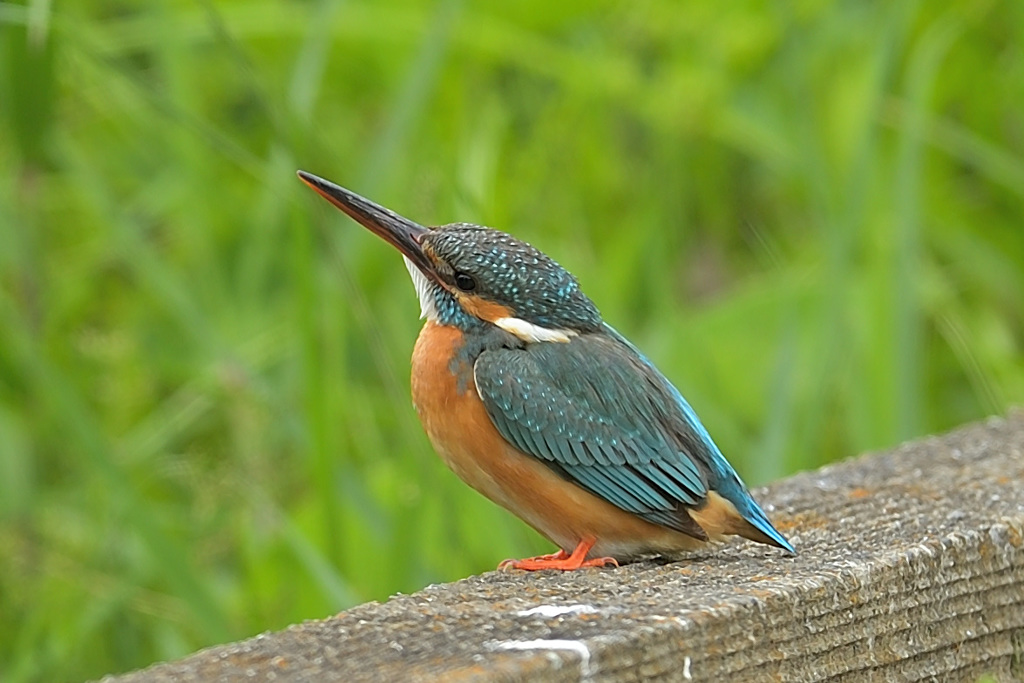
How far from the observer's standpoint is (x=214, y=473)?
436 cm

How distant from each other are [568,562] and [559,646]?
2.62 feet

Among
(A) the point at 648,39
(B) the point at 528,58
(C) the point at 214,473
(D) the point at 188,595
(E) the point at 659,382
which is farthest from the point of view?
(A) the point at 648,39

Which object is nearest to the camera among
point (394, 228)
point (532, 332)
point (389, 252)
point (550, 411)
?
point (550, 411)

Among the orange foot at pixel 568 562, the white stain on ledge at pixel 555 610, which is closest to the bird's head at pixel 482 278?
the orange foot at pixel 568 562

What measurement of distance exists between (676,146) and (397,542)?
225cm

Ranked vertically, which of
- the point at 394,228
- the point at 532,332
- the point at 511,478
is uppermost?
the point at 394,228

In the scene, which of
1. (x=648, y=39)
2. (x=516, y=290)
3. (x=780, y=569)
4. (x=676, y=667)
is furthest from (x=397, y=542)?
(x=648, y=39)

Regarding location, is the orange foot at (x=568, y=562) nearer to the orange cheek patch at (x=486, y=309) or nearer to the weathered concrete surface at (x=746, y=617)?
the weathered concrete surface at (x=746, y=617)

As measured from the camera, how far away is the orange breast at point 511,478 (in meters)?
2.55

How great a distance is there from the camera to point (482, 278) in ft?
9.17

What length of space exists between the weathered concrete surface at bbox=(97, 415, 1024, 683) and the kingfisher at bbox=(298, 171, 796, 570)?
4.6 inches

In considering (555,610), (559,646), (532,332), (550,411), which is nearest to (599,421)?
(550,411)

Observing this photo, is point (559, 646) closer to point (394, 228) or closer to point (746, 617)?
point (746, 617)

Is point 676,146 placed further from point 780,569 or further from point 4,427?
point 780,569
